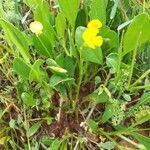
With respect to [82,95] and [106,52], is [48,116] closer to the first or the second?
[82,95]

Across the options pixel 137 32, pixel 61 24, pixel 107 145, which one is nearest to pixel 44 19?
pixel 61 24

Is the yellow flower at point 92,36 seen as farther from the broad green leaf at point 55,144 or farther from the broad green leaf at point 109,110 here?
the broad green leaf at point 55,144

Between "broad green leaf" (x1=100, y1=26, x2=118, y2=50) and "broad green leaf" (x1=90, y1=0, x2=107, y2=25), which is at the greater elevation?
"broad green leaf" (x1=90, y1=0, x2=107, y2=25)

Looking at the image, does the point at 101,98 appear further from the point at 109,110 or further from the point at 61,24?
the point at 61,24

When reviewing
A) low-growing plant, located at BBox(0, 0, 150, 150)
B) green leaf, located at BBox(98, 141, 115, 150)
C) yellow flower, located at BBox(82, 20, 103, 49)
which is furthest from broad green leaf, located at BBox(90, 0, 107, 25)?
green leaf, located at BBox(98, 141, 115, 150)

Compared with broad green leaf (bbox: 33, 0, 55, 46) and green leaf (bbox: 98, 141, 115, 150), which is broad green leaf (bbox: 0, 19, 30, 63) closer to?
broad green leaf (bbox: 33, 0, 55, 46)

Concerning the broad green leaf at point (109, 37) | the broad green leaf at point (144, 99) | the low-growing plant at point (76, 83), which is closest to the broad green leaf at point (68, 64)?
the low-growing plant at point (76, 83)

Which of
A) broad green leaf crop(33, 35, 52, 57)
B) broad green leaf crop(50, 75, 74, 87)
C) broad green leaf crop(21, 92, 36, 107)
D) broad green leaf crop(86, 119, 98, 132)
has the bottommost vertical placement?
broad green leaf crop(86, 119, 98, 132)

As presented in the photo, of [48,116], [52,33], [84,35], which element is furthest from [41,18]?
[48,116]
